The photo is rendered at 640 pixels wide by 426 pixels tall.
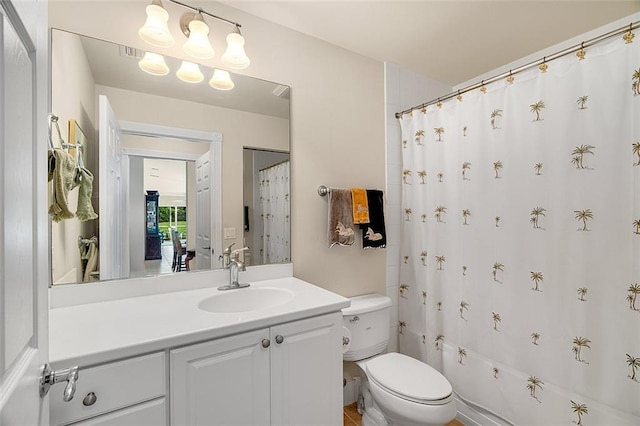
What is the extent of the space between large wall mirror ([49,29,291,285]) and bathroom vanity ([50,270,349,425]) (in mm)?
243

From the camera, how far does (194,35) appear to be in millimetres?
1408

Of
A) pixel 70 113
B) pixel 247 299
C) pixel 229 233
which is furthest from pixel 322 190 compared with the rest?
pixel 70 113

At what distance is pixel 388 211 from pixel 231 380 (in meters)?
1.51

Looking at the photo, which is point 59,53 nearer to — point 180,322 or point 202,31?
point 202,31

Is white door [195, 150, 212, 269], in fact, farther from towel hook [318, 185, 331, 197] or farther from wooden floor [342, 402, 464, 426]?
wooden floor [342, 402, 464, 426]

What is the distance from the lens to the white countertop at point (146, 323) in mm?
852

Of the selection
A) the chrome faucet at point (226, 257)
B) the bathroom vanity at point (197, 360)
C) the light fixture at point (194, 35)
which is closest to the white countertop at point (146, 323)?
the bathroom vanity at point (197, 360)

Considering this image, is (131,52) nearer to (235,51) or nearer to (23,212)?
(235,51)

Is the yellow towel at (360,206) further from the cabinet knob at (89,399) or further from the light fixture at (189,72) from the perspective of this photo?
the cabinet knob at (89,399)

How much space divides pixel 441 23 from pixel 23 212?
2.03 meters

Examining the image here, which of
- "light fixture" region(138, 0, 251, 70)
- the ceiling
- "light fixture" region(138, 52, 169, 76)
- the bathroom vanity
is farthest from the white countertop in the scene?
the ceiling

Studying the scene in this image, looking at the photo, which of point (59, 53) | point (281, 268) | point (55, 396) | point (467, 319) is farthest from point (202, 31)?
point (467, 319)

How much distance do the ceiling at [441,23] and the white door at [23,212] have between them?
1.34 metres

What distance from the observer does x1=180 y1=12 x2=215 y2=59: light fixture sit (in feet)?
4.61
